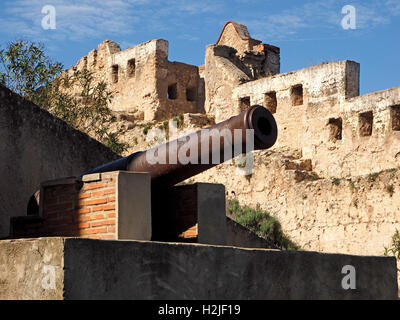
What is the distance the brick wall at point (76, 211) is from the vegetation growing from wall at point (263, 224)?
40.0 ft

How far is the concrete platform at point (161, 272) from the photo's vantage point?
4.95 metres

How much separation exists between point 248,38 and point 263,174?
7959 millimetres

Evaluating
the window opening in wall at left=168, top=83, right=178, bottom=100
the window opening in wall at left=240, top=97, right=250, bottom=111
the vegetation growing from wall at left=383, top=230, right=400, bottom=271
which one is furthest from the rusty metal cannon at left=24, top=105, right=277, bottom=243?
the window opening in wall at left=168, top=83, right=178, bottom=100

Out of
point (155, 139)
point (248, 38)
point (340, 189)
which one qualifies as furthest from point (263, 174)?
point (248, 38)

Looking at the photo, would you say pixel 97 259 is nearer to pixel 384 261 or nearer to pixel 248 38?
pixel 384 261

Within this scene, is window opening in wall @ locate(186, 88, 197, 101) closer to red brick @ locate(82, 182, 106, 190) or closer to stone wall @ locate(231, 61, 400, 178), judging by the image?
stone wall @ locate(231, 61, 400, 178)

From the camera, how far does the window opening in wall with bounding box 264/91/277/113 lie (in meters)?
22.0

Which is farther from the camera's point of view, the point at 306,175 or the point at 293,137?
the point at 293,137

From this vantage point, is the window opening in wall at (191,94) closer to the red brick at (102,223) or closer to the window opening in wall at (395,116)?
the window opening in wall at (395,116)

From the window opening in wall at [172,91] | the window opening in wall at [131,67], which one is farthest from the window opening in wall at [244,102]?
the window opening in wall at [131,67]

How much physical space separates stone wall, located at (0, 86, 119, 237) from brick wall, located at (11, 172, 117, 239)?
4.37 feet

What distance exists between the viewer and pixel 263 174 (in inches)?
788

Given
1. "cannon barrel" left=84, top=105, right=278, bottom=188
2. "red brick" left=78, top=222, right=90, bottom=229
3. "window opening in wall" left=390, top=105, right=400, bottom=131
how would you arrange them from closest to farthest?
"cannon barrel" left=84, top=105, right=278, bottom=188 → "red brick" left=78, top=222, right=90, bottom=229 → "window opening in wall" left=390, top=105, right=400, bottom=131
